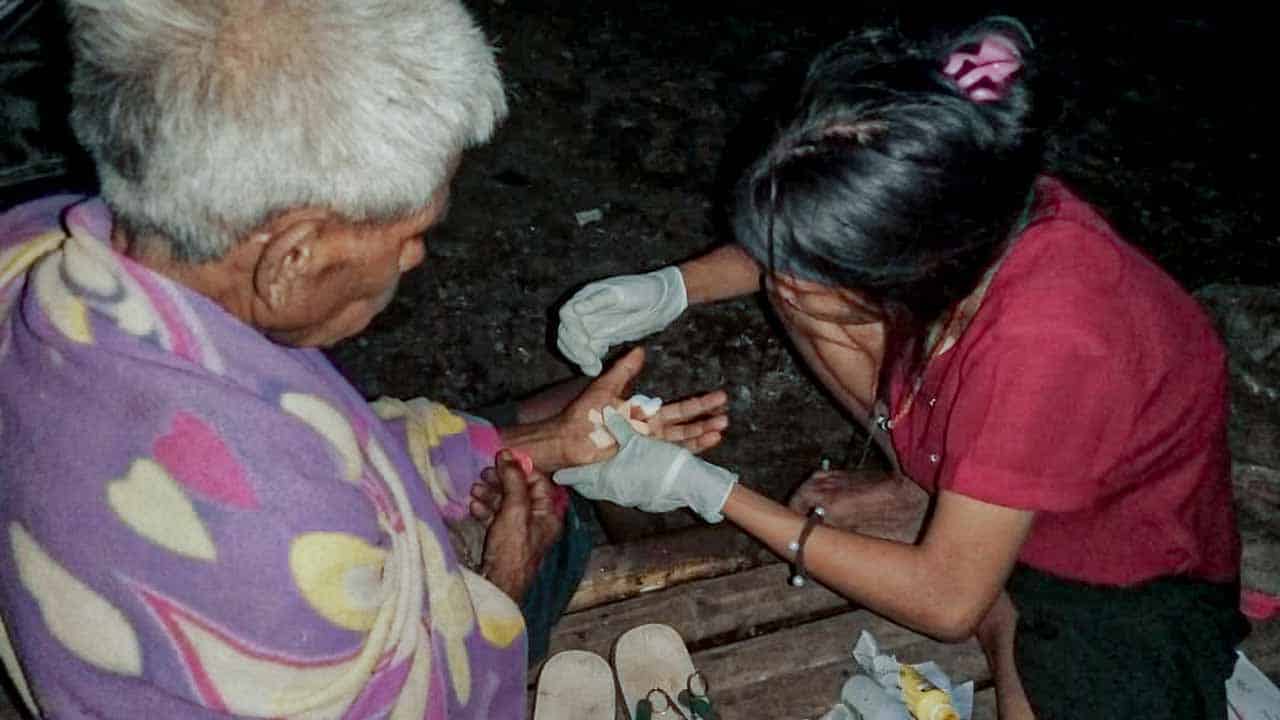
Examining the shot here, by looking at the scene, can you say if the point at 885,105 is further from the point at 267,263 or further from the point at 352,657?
the point at 352,657

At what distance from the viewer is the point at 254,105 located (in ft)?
3.81

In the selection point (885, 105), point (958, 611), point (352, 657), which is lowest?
Answer: point (958, 611)

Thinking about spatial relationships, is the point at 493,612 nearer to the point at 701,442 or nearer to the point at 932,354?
the point at 701,442

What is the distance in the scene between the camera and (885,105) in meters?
1.56

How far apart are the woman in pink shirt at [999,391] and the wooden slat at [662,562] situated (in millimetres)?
207

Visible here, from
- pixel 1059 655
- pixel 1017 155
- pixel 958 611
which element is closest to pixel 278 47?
pixel 1017 155

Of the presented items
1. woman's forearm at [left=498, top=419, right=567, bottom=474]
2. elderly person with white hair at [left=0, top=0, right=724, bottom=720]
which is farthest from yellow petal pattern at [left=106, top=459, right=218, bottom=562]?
woman's forearm at [left=498, top=419, right=567, bottom=474]

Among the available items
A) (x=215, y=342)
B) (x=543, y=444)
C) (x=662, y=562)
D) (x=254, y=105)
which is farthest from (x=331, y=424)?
(x=662, y=562)

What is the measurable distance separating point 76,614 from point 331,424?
42 cm

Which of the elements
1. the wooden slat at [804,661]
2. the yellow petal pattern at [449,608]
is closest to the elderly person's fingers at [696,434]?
the wooden slat at [804,661]

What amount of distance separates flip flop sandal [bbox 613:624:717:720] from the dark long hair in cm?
98

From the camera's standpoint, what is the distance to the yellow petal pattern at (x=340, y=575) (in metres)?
1.37

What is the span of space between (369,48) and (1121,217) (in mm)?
3604

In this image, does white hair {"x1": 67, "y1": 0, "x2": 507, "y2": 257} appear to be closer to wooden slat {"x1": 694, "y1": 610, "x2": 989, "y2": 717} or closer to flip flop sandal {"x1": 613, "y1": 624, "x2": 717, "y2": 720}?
flip flop sandal {"x1": 613, "y1": 624, "x2": 717, "y2": 720}
